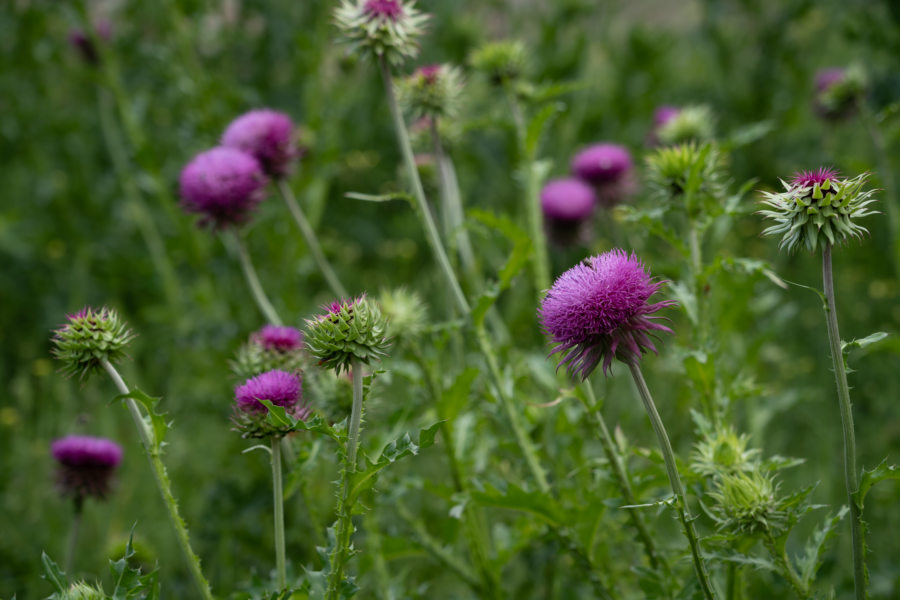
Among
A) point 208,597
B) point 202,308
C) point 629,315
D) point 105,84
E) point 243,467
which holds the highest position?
point 105,84

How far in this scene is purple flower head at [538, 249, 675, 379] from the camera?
2.00 metres

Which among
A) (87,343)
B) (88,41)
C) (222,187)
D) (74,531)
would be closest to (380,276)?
(88,41)

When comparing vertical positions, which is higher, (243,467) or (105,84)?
(105,84)

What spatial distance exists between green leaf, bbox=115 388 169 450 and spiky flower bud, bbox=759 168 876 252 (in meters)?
1.78

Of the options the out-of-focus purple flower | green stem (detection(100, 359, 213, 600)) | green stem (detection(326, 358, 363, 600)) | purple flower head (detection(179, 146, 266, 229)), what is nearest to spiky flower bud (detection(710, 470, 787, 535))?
green stem (detection(326, 358, 363, 600))

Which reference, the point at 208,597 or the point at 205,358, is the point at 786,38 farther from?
the point at 208,597

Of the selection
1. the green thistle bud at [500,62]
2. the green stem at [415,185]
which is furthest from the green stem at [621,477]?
the green thistle bud at [500,62]

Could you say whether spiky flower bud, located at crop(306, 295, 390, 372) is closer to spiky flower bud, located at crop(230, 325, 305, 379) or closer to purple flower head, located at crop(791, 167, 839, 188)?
spiky flower bud, located at crop(230, 325, 305, 379)

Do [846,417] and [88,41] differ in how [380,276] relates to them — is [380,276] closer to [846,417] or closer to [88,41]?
[88,41]

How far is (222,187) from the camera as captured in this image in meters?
3.54

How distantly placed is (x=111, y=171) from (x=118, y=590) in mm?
6739

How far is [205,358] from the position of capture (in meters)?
5.54

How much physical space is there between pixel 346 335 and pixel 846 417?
133 centimetres

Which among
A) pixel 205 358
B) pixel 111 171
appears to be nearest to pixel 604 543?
pixel 205 358
